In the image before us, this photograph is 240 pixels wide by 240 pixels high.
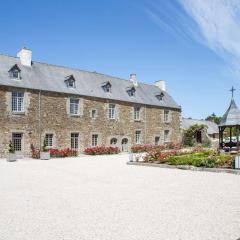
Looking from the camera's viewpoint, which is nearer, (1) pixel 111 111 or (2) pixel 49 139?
(2) pixel 49 139

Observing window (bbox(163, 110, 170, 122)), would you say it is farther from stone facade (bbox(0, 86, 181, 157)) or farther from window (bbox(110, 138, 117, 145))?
window (bbox(110, 138, 117, 145))

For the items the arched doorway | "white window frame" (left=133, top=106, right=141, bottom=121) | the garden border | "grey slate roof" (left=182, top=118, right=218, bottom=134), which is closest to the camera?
the garden border

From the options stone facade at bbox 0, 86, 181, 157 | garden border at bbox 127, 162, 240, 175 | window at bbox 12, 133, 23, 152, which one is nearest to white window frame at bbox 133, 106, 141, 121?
stone facade at bbox 0, 86, 181, 157

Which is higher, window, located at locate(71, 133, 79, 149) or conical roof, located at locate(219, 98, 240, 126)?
conical roof, located at locate(219, 98, 240, 126)

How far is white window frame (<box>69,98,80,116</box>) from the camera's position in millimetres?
27906

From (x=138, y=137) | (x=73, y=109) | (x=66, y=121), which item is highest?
(x=73, y=109)

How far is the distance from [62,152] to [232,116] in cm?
1326

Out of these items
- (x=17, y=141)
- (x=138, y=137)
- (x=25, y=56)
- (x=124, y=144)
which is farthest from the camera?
(x=138, y=137)

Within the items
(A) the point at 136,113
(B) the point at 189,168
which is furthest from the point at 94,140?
(B) the point at 189,168

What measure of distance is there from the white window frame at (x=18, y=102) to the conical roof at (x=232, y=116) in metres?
15.3

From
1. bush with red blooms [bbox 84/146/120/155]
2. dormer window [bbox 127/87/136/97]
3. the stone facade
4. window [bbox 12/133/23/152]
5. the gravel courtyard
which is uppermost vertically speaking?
dormer window [bbox 127/87/136/97]

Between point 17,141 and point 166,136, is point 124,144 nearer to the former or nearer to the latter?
point 166,136

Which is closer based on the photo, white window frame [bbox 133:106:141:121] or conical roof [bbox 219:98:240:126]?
conical roof [bbox 219:98:240:126]

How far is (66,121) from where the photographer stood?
27.4 meters
